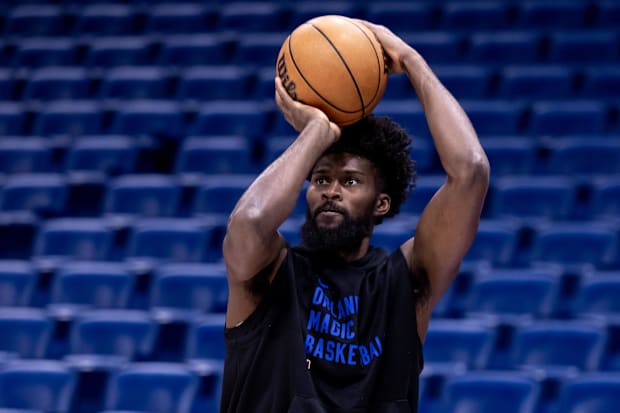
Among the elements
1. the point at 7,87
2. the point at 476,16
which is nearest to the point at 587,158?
the point at 476,16

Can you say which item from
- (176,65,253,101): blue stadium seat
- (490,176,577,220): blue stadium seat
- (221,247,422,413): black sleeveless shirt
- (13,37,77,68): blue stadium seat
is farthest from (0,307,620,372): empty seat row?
(13,37,77,68): blue stadium seat

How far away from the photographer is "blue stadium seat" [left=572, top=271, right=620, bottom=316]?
365 centimetres

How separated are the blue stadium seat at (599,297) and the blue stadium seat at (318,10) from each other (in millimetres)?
2901

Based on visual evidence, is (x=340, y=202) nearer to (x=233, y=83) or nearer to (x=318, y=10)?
(x=233, y=83)

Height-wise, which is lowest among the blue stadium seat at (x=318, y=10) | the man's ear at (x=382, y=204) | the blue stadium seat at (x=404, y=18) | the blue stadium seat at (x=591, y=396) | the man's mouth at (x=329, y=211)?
the blue stadium seat at (x=591, y=396)

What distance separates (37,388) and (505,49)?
350 cm

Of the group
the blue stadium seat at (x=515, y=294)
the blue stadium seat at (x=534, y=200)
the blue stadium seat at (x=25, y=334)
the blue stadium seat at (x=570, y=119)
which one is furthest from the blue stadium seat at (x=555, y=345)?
the blue stadium seat at (x=25, y=334)

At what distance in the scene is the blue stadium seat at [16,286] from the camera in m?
4.01

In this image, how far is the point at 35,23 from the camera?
636cm

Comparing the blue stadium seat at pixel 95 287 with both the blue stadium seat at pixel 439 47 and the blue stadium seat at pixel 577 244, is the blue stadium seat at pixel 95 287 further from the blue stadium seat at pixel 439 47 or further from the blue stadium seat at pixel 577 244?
the blue stadium seat at pixel 439 47

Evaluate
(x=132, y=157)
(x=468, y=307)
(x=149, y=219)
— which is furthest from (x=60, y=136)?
(x=468, y=307)

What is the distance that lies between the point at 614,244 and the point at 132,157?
2565 millimetres

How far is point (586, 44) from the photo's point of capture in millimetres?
5355

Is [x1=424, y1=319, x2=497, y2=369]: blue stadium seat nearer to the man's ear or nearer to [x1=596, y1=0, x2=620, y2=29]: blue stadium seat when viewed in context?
the man's ear
